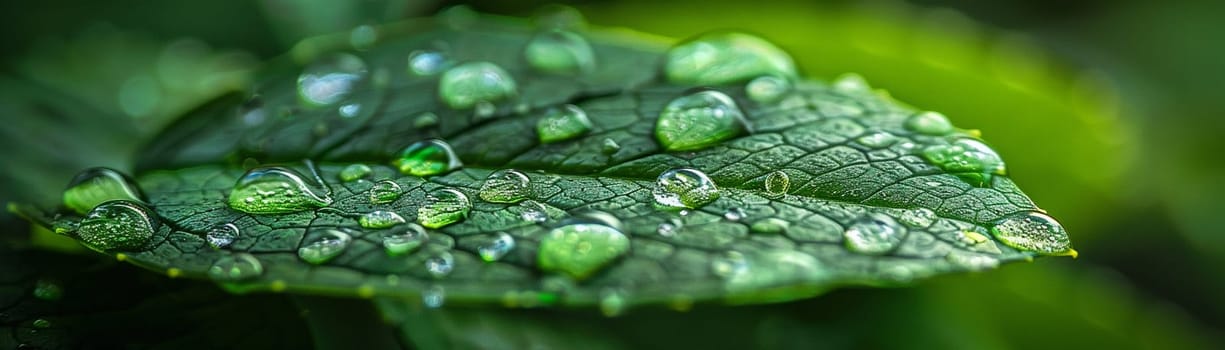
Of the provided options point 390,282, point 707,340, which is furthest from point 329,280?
point 707,340

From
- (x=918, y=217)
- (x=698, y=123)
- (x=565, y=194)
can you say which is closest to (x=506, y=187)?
(x=565, y=194)

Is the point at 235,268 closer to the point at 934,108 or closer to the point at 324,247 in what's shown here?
the point at 324,247

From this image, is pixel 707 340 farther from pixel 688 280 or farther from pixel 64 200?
pixel 64 200

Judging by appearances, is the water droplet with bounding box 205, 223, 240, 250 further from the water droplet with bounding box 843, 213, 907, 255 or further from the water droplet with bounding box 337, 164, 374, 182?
the water droplet with bounding box 843, 213, 907, 255

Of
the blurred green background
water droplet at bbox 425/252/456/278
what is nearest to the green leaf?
water droplet at bbox 425/252/456/278

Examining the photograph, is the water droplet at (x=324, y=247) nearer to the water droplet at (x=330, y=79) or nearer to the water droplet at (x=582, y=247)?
the water droplet at (x=582, y=247)

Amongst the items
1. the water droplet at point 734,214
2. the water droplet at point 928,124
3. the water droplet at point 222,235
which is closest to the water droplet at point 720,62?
the water droplet at point 928,124
